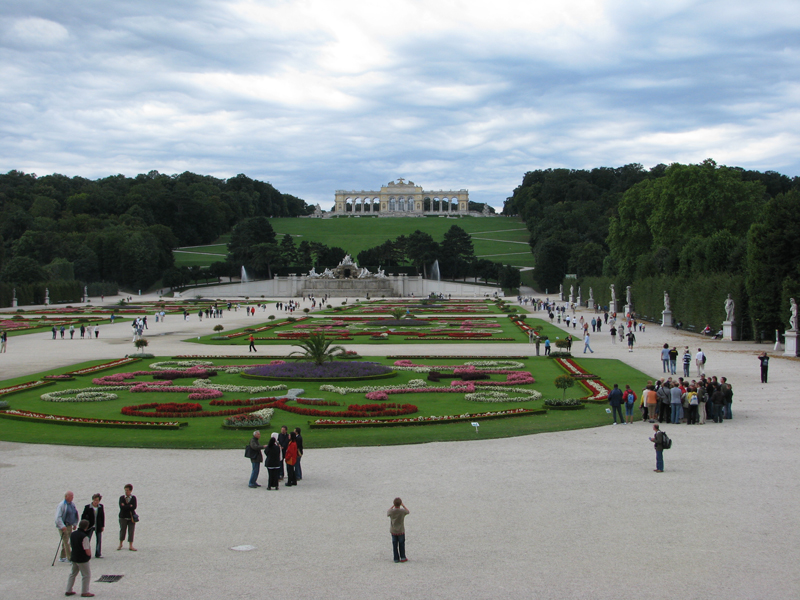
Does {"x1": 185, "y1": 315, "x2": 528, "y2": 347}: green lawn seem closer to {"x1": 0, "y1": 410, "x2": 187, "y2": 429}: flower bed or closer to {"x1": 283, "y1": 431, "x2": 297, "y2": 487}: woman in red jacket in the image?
{"x1": 0, "y1": 410, "x2": 187, "y2": 429}: flower bed

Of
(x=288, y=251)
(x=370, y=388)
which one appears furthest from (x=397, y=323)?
(x=288, y=251)

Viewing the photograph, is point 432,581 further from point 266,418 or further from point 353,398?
point 353,398

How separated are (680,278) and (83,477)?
35.2m

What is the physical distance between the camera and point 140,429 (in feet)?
46.5

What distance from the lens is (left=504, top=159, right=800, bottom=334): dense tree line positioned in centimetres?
→ 2920

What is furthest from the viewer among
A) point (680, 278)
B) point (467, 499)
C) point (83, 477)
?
point (680, 278)

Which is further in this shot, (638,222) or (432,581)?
(638,222)

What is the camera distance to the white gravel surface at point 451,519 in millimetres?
6840

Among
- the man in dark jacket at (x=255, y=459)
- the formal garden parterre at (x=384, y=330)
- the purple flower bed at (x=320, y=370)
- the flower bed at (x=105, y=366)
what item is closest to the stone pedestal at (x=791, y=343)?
the formal garden parterre at (x=384, y=330)

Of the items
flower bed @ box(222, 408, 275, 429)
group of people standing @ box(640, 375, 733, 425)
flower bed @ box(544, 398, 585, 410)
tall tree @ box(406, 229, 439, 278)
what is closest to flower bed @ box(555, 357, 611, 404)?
flower bed @ box(544, 398, 585, 410)

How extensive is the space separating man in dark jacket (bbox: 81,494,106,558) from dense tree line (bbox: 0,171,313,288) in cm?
6854

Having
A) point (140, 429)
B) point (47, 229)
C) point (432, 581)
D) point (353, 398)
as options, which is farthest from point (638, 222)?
point (47, 229)

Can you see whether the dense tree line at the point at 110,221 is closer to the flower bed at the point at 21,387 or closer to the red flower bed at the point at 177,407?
the flower bed at the point at 21,387

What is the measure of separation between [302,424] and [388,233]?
110 metres
